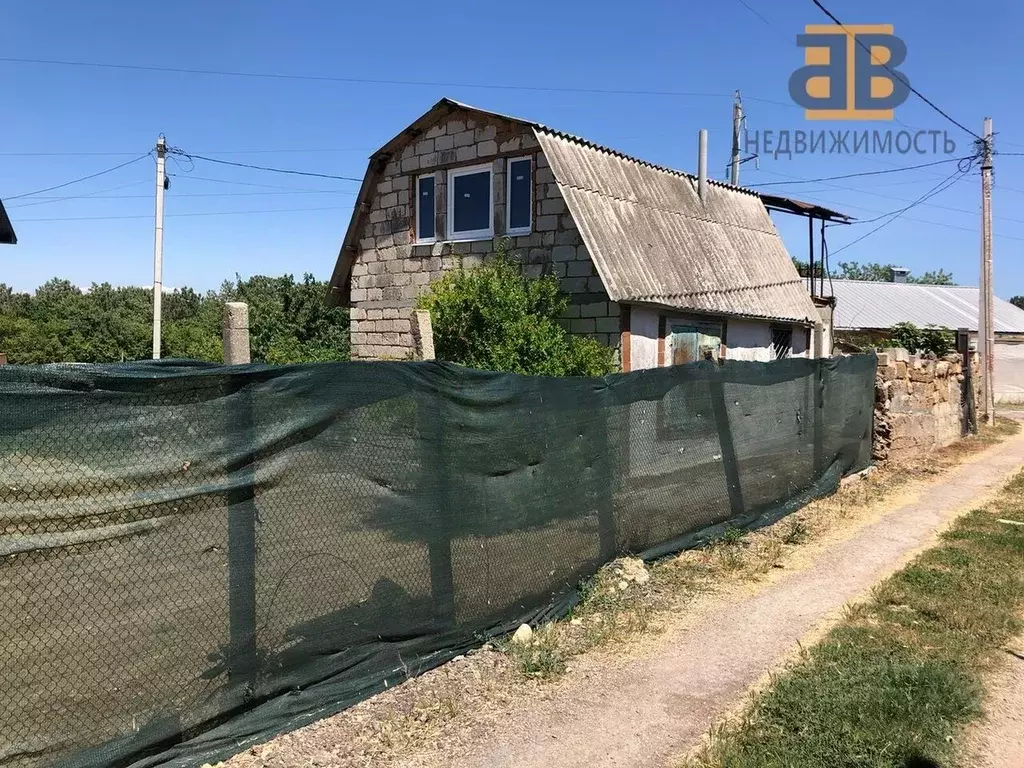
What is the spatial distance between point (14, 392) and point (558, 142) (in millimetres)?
9128

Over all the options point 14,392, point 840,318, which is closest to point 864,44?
point 14,392

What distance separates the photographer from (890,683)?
159 inches

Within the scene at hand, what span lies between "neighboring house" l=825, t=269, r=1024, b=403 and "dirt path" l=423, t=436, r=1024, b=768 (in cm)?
2513

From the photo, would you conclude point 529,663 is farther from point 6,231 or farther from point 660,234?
point 6,231

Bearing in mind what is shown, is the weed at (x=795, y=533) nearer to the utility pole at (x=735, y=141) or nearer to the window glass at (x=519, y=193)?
the window glass at (x=519, y=193)

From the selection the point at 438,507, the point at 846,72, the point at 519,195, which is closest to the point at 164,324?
the point at 519,195

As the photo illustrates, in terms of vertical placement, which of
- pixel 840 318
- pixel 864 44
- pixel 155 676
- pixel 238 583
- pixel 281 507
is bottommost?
pixel 155 676

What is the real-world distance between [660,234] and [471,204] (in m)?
2.99

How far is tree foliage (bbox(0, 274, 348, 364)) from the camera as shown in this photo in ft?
68.3

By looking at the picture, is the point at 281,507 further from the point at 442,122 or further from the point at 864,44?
the point at 864,44

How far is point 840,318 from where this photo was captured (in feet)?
112

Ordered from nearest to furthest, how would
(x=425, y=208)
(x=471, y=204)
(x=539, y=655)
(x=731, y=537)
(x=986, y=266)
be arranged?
(x=539, y=655), (x=731, y=537), (x=471, y=204), (x=425, y=208), (x=986, y=266)

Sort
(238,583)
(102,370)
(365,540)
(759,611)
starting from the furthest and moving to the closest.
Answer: (759,611) → (365,540) → (238,583) → (102,370)

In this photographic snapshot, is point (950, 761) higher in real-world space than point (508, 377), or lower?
lower
